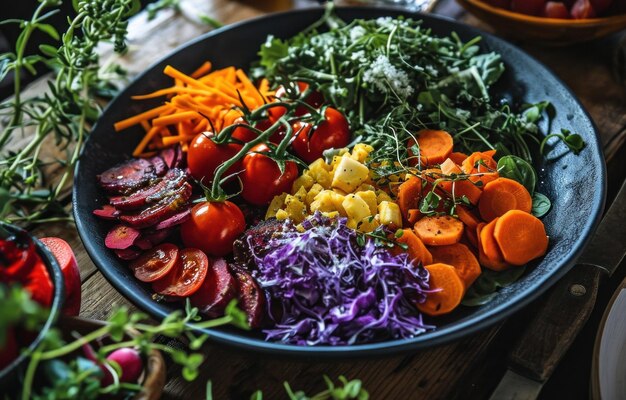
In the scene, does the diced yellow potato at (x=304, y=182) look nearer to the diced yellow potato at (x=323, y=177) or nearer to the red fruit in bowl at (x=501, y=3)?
the diced yellow potato at (x=323, y=177)

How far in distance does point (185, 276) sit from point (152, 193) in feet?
1.06

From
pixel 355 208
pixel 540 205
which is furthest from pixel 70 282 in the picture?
pixel 540 205

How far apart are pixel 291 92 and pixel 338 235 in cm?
71

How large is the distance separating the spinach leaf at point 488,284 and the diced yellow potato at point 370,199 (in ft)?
1.16

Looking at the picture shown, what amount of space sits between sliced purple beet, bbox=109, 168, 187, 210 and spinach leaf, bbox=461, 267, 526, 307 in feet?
3.06

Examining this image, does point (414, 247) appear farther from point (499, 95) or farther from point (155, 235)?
point (499, 95)

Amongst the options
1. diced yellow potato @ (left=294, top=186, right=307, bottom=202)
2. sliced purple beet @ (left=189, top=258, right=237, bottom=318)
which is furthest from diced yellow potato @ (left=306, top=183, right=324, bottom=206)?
sliced purple beet @ (left=189, top=258, right=237, bottom=318)

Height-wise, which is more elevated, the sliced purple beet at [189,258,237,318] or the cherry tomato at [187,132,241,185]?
the cherry tomato at [187,132,241,185]

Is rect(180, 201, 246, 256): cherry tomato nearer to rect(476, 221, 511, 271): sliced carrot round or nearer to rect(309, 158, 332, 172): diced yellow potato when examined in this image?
rect(309, 158, 332, 172): diced yellow potato

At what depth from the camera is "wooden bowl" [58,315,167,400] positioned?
4.14ft

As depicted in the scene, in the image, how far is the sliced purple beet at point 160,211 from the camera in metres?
1.76

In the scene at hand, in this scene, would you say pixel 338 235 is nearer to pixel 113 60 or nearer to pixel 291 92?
pixel 291 92

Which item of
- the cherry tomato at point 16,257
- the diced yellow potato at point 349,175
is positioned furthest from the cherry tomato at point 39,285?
the diced yellow potato at point 349,175

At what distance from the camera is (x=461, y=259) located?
1.69 meters
